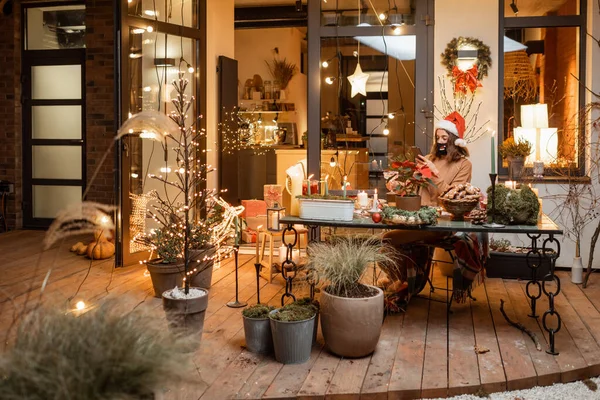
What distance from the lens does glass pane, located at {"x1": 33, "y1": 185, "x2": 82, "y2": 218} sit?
8.70m

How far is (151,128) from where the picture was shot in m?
2.32

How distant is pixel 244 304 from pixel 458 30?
3129 mm

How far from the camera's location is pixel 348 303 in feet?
12.4

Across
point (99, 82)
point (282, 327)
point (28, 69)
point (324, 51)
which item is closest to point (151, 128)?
point (282, 327)

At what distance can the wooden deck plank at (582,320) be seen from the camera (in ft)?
13.0

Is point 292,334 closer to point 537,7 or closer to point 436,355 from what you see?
point 436,355

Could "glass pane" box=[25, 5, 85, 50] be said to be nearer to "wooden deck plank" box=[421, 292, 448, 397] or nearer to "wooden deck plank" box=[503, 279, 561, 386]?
"wooden deck plank" box=[421, 292, 448, 397]

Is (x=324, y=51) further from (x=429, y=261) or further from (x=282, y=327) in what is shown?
(x=282, y=327)

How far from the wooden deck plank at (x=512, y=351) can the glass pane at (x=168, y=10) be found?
385cm

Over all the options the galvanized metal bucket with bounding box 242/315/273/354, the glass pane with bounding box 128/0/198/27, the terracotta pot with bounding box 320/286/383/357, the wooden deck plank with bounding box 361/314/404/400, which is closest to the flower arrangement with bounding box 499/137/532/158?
the wooden deck plank with bounding box 361/314/404/400

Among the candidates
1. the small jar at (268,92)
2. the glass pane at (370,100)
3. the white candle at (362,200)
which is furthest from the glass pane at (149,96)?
the small jar at (268,92)

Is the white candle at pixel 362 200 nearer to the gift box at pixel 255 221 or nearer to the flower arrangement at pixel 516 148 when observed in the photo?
the flower arrangement at pixel 516 148

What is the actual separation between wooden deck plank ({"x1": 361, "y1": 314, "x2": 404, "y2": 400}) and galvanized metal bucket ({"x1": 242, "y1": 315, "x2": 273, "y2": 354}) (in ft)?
1.92

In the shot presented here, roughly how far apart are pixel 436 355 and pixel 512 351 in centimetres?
45
